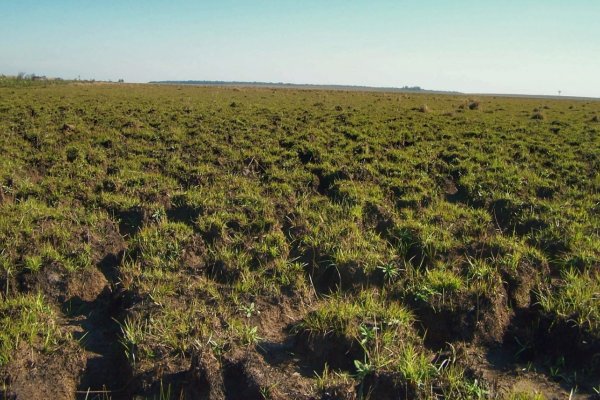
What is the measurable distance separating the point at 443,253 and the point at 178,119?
1166 centimetres

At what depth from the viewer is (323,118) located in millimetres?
16047

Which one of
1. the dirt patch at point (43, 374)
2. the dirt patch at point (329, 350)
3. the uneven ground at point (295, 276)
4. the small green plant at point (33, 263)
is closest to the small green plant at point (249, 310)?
the uneven ground at point (295, 276)

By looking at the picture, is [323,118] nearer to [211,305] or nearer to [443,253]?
[443,253]

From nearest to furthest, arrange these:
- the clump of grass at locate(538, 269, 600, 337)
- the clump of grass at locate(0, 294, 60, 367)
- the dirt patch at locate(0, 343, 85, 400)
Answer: the dirt patch at locate(0, 343, 85, 400)
the clump of grass at locate(0, 294, 60, 367)
the clump of grass at locate(538, 269, 600, 337)

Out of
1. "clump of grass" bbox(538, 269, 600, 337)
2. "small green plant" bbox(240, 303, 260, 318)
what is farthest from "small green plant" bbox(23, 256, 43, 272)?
"clump of grass" bbox(538, 269, 600, 337)

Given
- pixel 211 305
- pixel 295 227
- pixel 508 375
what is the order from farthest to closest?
pixel 295 227
pixel 211 305
pixel 508 375

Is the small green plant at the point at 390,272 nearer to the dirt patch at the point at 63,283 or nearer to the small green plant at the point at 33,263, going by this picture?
the dirt patch at the point at 63,283

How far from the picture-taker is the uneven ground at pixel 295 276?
3.46 m

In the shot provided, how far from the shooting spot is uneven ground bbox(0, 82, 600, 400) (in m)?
3.46

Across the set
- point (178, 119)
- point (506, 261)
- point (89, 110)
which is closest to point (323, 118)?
point (178, 119)

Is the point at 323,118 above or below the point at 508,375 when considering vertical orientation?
above

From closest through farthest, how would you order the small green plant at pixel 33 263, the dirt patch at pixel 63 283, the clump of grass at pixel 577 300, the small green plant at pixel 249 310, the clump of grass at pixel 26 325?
the clump of grass at pixel 26 325 < the clump of grass at pixel 577 300 < the small green plant at pixel 249 310 < the dirt patch at pixel 63 283 < the small green plant at pixel 33 263

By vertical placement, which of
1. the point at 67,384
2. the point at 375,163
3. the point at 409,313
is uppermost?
the point at 375,163

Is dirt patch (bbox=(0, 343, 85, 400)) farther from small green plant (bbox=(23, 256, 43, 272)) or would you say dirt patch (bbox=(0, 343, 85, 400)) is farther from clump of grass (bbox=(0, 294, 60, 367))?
small green plant (bbox=(23, 256, 43, 272))
